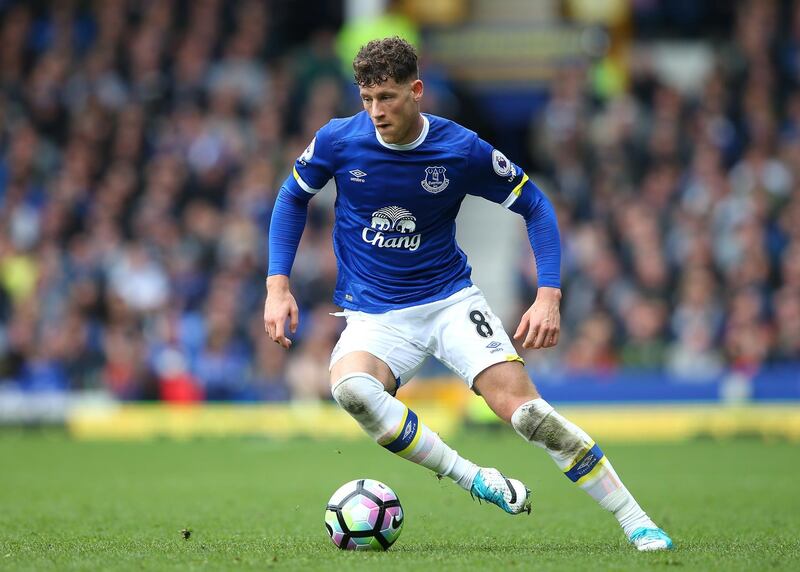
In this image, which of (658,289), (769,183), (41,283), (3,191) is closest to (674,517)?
(658,289)

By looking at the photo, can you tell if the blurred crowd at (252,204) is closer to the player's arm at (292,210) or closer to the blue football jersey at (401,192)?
the blue football jersey at (401,192)

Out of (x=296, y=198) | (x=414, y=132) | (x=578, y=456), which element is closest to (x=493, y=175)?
(x=414, y=132)

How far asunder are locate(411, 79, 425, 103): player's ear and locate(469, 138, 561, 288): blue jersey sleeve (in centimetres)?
39

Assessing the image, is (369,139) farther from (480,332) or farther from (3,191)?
(3,191)

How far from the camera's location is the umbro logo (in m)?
6.62

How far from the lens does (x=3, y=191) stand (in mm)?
20141

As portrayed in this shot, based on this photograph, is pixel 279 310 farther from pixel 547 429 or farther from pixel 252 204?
pixel 252 204

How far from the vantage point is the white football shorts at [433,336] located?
6598 mm

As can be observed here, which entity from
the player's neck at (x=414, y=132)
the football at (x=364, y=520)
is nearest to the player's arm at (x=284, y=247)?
the player's neck at (x=414, y=132)

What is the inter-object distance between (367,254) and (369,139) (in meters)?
0.60

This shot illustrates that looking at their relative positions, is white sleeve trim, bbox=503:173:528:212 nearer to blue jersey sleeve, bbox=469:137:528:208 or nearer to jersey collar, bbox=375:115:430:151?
blue jersey sleeve, bbox=469:137:528:208

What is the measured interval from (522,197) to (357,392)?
1.36 metres

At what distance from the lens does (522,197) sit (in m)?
6.76

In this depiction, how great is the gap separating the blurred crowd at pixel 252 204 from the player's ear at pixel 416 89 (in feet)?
32.9
